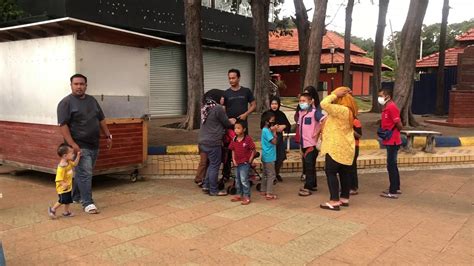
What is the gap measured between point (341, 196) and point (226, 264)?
8.22ft

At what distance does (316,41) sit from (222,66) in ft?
38.2

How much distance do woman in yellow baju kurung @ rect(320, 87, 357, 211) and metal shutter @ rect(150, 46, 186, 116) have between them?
40.4ft

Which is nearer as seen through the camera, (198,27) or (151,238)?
(151,238)

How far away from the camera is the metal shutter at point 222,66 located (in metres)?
19.8

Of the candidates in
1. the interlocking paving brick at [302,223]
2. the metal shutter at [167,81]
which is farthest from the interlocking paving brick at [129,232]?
the metal shutter at [167,81]

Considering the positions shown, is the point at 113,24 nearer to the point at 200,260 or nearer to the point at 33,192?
the point at 33,192

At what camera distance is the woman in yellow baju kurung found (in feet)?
18.0

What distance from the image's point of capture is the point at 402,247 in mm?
4289

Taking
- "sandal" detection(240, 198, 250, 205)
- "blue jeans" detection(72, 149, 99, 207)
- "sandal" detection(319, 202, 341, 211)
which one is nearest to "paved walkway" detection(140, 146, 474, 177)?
"sandal" detection(240, 198, 250, 205)

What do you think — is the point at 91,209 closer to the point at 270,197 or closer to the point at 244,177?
the point at 244,177

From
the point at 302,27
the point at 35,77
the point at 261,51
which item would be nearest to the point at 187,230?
the point at 35,77

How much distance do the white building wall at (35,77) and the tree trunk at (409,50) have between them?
919 cm

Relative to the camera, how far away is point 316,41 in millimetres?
9414

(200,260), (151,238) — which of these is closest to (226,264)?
(200,260)
